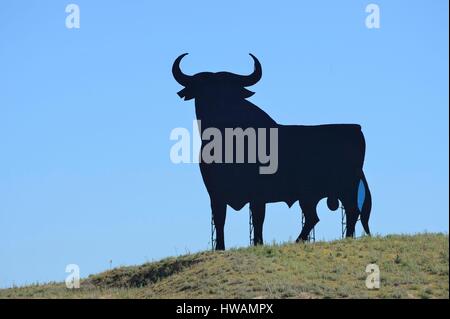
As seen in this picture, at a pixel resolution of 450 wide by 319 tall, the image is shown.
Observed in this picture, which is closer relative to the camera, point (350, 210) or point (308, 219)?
point (308, 219)

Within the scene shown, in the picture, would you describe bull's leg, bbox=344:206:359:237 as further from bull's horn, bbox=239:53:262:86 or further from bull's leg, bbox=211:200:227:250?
bull's horn, bbox=239:53:262:86

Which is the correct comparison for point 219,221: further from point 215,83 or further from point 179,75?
point 179,75

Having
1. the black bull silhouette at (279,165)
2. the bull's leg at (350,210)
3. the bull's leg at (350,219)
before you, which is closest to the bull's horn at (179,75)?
the black bull silhouette at (279,165)

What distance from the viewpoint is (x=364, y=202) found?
25328 mm

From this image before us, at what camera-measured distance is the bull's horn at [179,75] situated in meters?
25.4

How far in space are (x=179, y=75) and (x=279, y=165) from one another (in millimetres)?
2976

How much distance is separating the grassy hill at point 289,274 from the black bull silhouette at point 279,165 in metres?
1.07

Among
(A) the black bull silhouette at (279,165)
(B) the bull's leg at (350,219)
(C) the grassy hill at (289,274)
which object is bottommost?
(C) the grassy hill at (289,274)

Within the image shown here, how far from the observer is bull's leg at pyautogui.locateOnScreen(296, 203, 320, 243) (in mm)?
24969

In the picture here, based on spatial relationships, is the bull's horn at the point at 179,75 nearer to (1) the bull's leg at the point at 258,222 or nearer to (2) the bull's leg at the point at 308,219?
(1) the bull's leg at the point at 258,222

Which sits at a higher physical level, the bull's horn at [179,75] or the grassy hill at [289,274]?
the bull's horn at [179,75]

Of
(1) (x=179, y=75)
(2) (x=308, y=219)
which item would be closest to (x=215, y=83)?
(1) (x=179, y=75)
